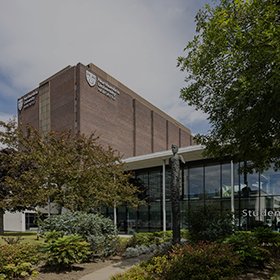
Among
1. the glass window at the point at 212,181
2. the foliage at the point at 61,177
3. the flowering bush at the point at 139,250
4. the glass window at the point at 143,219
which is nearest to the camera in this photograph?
the flowering bush at the point at 139,250

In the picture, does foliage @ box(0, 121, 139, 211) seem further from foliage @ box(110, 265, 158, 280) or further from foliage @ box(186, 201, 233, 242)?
foliage @ box(110, 265, 158, 280)

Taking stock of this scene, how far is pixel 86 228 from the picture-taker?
10.9 m

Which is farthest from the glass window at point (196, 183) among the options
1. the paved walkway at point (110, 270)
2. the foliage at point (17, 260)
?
the foliage at point (17, 260)

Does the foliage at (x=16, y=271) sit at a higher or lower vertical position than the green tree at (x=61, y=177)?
lower

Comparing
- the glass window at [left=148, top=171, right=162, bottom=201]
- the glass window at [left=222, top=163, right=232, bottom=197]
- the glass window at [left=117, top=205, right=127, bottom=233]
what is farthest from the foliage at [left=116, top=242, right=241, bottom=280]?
the glass window at [left=117, top=205, right=127, bottom=233]

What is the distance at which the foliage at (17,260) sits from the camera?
7852mm

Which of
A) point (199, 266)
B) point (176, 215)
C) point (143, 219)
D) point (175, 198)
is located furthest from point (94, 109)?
point (199, 266)

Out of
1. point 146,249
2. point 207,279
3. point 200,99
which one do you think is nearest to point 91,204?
point 146,249

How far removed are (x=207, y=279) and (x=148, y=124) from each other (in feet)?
171

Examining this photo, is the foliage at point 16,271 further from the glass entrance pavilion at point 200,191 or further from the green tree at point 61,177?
the glass entrance pavilion at point 200,191

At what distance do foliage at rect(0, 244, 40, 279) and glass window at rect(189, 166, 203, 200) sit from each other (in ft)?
53.0

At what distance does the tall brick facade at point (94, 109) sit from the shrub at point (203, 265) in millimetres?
30391

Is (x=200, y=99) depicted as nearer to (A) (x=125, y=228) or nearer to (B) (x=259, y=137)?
(B) (x=259, y=137)

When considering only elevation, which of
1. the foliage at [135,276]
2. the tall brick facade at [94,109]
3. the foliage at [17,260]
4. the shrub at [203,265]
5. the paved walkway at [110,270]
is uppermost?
the tall brick facade at [94,109]
